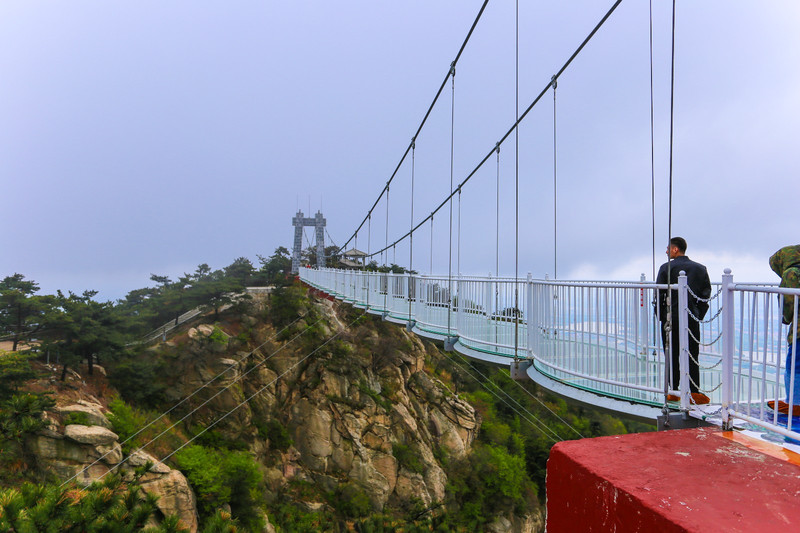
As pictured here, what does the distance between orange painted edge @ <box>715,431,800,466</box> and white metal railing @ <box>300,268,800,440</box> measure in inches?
3.2

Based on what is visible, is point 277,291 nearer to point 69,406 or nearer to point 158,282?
point 158,282

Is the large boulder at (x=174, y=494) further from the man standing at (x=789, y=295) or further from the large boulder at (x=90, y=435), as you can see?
the man standing at (x=789, y=295)

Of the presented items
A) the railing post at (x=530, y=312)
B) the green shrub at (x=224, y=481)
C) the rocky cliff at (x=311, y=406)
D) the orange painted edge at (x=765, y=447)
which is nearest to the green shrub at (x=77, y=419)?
the rocky cliff at (x=311, y=406)

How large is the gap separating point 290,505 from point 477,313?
10.6 meters

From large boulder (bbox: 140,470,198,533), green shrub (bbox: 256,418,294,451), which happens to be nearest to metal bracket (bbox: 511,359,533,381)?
large boulder (bbox: 140,470,198,533)

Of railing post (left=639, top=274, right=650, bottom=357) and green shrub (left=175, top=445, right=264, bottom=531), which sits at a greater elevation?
railing post (left=639, top=274, right=650, bottom=357)

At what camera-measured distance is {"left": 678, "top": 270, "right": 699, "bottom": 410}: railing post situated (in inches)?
97.5

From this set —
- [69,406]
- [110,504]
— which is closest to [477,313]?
[110,504]

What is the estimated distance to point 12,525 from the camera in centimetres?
365

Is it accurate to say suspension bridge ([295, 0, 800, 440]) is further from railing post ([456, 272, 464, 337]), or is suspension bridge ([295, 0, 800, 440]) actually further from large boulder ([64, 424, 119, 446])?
large boulder ([64, 424, 119, 446])

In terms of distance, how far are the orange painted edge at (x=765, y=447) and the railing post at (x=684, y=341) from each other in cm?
39

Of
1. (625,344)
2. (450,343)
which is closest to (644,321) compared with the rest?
(625,344)

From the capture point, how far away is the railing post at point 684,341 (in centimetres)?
248

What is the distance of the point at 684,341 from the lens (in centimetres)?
254
